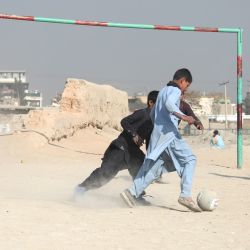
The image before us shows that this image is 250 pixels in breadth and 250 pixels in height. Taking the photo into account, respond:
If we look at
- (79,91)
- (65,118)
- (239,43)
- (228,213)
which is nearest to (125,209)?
(228,213)

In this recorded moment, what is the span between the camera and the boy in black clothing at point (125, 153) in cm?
713

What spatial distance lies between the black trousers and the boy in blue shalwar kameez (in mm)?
395

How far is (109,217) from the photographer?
583 centimetres

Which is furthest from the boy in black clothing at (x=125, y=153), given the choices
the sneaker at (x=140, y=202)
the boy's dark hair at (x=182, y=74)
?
the boy's dark hair at (x=182, y=74)

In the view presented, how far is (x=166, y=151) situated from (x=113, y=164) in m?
0.74

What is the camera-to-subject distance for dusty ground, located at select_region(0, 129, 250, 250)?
464 centimetres

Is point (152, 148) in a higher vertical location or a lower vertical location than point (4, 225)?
higher

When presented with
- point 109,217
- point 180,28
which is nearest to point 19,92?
point 180,28

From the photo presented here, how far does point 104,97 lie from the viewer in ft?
78.2

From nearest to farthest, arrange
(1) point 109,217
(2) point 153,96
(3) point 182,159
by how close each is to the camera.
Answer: (1) point 109,217, (3) point 182,159, (2) point 153,96

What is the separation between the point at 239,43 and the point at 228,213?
7921mm

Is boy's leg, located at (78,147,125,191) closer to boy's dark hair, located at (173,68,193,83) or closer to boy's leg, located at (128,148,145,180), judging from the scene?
boy's leg, located at (128,148,145,180)

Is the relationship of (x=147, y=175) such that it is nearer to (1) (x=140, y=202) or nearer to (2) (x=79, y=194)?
(1) (x=140, y=202)

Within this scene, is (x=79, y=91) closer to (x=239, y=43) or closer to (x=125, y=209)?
(x=239, y=43)
